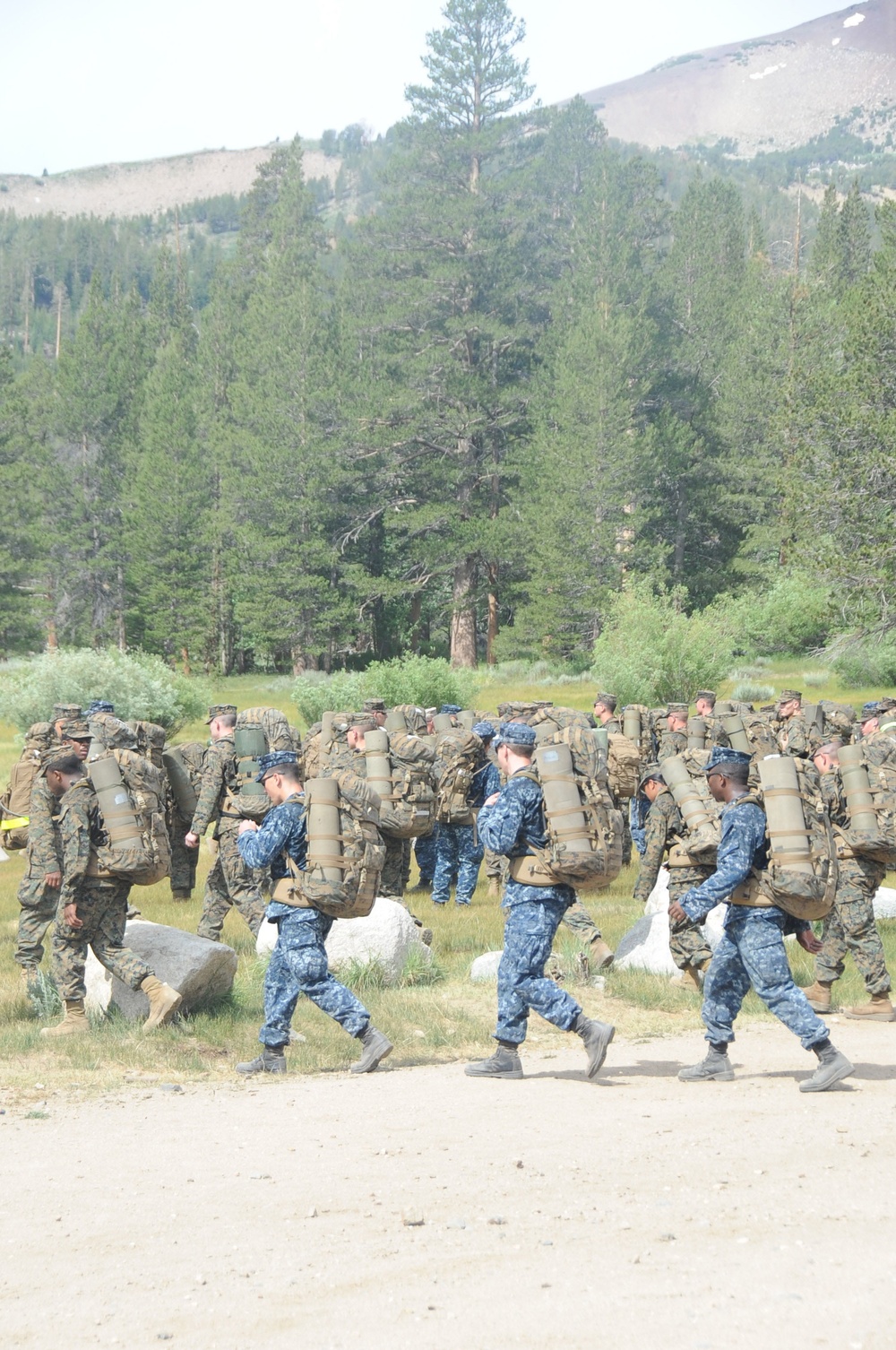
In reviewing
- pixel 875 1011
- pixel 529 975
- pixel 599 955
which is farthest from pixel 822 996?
pixel 529 975

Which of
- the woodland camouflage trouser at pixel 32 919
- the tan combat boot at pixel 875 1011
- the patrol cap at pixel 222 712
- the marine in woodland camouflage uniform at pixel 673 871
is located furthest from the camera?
the patrol cap at pixel 222 712

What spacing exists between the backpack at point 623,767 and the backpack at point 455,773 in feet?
5.79

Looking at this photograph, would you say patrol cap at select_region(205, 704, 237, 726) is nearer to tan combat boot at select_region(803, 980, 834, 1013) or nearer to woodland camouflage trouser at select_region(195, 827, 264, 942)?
woodland camouflage trouser at select_region(195, 827, 264, 942)

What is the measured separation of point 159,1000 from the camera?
27.2 ft

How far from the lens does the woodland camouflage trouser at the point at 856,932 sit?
920cm

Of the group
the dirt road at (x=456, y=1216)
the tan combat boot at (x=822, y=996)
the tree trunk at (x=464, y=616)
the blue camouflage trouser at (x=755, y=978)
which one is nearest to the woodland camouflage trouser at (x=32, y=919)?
the dirt road at (x=456, y=1216)

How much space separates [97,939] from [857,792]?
5.17 metres

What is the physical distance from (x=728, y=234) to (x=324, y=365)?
26.4 metres

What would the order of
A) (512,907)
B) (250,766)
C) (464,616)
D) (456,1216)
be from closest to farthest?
(456,1216), (512,907), (250,766), (464,616)

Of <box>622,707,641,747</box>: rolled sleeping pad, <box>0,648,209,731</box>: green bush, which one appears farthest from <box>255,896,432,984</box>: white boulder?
<box>0,648,209,731</box>: green bush

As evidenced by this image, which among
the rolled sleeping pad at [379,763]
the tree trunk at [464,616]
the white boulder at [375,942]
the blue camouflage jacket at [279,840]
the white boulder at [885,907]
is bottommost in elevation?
the tree trunk at [464,616]

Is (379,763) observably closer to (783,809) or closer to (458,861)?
(458,861)

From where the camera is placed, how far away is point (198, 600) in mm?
52250

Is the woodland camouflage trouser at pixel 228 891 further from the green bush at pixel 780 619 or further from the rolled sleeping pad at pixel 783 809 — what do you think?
the green bush at pixel 780 619
